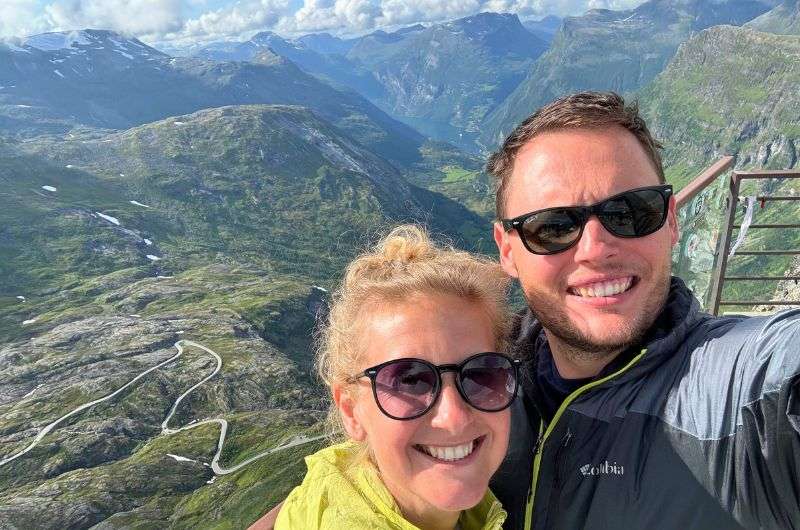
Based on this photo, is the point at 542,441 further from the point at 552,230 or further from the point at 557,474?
the point at 552,230

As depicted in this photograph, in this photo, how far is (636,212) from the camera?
4.15 metres

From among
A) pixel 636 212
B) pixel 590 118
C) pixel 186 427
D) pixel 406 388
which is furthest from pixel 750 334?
pixel 186 427

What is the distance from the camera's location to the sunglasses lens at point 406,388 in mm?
3703

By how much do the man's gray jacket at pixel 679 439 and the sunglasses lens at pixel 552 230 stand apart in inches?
35.1

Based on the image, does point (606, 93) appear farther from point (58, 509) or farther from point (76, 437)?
point (76, 437)

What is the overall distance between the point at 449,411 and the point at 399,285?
3.07ft

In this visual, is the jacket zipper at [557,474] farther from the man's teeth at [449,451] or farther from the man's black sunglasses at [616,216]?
the man's black sunglasses at [616,216]

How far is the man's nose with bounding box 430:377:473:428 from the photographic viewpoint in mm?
3660

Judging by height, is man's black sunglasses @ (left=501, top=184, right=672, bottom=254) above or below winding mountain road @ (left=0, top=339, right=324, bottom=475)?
above

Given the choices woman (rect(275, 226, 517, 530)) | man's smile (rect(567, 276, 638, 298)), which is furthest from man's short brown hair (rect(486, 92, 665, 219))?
woman (rect(275, 226, 517, 530))

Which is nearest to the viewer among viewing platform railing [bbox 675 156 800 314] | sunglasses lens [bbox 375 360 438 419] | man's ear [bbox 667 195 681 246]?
sunglasses lens [bbox 375 360 438 419]

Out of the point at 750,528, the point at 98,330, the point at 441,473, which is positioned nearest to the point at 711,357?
the point at 750,528

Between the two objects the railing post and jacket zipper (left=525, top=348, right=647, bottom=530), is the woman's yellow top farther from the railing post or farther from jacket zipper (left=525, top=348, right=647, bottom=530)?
the railing post

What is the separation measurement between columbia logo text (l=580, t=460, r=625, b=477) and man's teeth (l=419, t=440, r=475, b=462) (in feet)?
2.80
